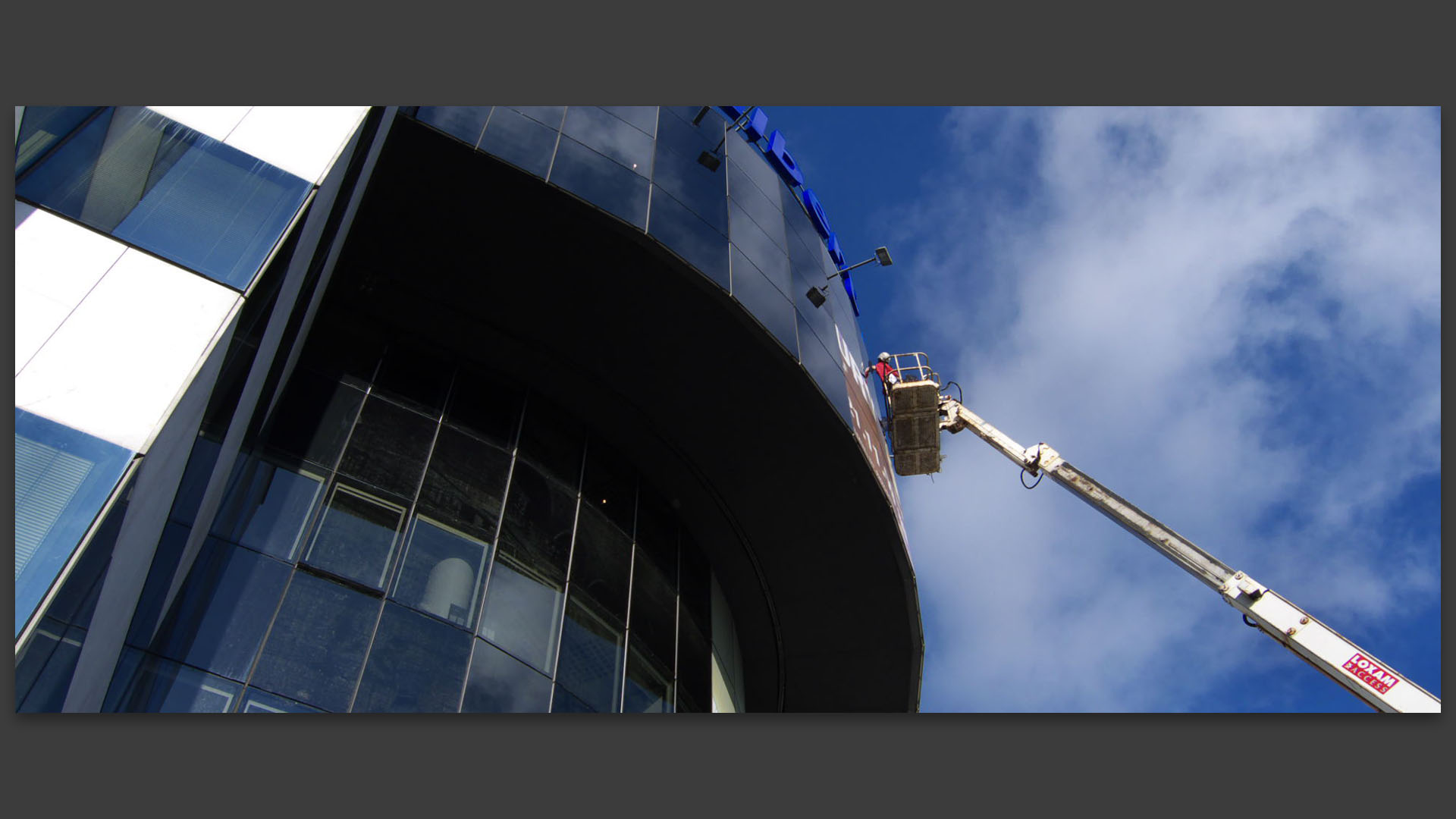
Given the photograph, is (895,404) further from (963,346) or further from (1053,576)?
(1053,576)

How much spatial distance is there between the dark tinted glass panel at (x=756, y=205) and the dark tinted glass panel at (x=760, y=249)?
18 cm


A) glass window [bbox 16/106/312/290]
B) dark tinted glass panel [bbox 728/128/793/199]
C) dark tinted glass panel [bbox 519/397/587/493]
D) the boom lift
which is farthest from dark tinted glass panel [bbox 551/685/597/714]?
the boom lift

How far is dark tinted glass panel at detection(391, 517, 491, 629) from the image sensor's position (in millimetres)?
10289

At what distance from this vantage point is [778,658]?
55.3ft

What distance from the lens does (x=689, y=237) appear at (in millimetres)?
13133

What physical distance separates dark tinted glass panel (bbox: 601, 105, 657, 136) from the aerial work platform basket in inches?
384

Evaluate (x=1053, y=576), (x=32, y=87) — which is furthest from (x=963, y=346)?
(x=32, y=87)

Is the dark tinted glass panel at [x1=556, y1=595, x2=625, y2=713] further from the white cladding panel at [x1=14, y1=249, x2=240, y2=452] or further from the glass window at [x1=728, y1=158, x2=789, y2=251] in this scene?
the glass window at [x1=728, y1=158, x2=789, y2=251]

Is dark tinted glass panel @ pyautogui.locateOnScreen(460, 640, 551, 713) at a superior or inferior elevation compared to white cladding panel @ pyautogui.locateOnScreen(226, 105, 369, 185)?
inferior

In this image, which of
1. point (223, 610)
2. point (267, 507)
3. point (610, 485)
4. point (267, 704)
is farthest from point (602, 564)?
point (267, 704)

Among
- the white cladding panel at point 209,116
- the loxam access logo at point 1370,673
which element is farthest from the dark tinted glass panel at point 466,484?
the loxam access logo at point 1370,673

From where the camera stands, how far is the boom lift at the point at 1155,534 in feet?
52.6

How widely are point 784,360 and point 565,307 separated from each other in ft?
9.61

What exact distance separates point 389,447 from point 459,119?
377 centimetres
